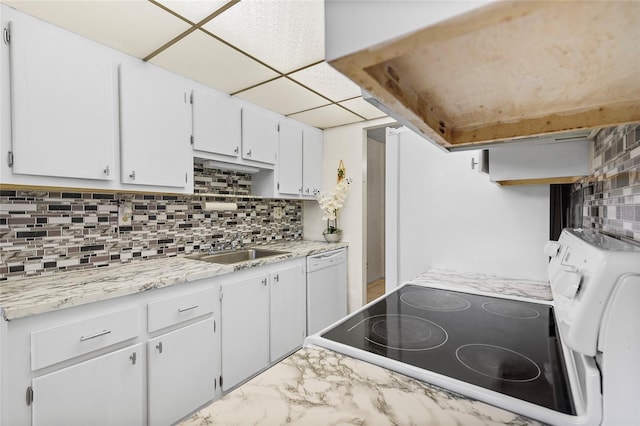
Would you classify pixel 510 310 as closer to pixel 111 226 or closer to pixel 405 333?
pixel 405 333

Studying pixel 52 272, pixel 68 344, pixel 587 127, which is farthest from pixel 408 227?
pixel 52 272

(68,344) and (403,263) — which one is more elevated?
(403,263)

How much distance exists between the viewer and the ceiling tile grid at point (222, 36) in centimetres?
139

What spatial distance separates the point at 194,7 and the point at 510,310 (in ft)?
6.12

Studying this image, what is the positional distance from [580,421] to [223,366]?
1893 millimetres

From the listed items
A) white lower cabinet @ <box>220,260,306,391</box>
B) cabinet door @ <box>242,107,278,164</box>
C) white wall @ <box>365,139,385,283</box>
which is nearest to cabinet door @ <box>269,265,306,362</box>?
white lower cabinet @ <box>220,260,306,391</box>

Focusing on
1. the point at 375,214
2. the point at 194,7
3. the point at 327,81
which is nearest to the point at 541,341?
the point at 194,7

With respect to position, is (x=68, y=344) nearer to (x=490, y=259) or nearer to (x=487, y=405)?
(x=487, y=405)

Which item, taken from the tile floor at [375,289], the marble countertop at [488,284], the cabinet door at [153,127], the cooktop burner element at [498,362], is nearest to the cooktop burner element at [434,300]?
the marble countertop at [488,284]

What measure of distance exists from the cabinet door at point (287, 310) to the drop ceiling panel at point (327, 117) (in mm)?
1480

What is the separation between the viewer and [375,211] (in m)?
5.13

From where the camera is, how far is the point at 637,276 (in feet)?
1.38

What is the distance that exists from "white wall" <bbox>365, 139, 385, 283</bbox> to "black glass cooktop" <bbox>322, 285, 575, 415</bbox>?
12.4 feet

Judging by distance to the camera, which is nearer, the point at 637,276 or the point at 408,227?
the point at 637,276
